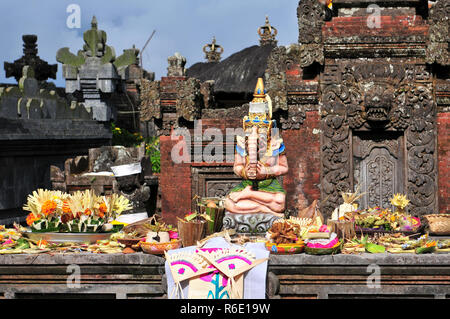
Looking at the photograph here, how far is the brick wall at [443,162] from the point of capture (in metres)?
11.0

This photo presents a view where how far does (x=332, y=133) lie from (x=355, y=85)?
40.5 inches

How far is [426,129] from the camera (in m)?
10.9

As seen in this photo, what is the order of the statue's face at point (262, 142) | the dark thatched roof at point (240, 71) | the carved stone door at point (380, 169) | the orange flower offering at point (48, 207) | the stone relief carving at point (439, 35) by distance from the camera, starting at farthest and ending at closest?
the dark thatched roof at point (240, 71)
the carved stone door at point (380, 169)
the stone relief carving at point (439, 35)
the statue's face at point (262, 142)
the orange flower offering at point (48, 207)

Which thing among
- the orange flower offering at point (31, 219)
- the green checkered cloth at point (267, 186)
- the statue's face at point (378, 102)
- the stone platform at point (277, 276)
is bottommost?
the stone platform at point (277, 276)

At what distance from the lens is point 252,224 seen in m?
7.02

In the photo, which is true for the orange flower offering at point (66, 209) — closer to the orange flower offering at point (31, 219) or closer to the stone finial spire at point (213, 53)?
the orange flower offering at point (31, 219)

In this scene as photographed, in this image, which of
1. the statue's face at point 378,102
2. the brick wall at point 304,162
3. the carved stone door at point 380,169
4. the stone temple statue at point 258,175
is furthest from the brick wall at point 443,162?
the stone temple statue at point 258,175

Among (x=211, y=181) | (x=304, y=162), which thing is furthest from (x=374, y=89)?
(x=211, y=181)

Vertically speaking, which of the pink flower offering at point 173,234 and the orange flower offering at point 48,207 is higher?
the orange flower offering at point 48,207

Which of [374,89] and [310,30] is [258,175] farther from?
[310,30]

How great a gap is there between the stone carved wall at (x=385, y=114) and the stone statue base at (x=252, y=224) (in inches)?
173

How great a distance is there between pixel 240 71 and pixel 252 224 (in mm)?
13979

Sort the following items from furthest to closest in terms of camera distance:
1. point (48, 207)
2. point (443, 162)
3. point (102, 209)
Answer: point (443, 162) → point (102, 209) → point (48, 207)
